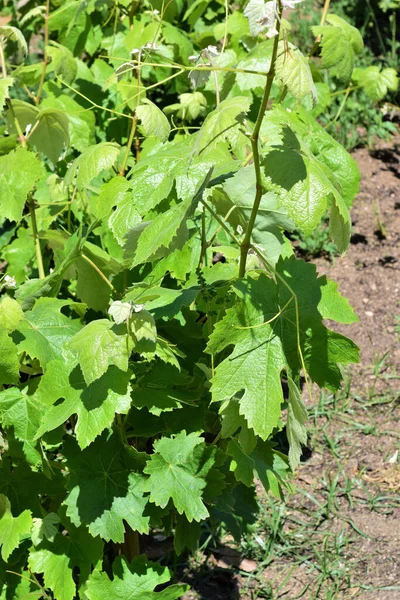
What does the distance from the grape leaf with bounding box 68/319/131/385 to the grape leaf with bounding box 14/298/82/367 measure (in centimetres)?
31

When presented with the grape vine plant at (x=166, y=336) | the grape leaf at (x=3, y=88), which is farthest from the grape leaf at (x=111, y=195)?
the grape leaf at (x=3, y=88)

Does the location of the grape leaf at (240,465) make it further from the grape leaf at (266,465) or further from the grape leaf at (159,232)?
the grape leaf at (159,232)

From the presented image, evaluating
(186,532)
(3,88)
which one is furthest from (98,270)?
(186,532)

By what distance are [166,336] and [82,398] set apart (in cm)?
49

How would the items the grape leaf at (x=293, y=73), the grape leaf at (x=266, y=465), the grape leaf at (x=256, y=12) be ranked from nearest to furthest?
1. the grape leaf at (x=256, y=12)
2. the grape leaf at (x=293, y=73)
3. the grape leaf at (x=266, y=465)

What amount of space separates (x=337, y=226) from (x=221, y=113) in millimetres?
336

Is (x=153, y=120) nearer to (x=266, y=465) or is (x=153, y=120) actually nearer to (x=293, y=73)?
(x=293, y=73)

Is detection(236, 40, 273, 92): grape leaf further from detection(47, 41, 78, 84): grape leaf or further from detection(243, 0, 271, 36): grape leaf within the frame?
detection(243, 0, 271, 36): grape leaf

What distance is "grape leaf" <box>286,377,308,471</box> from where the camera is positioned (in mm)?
1774

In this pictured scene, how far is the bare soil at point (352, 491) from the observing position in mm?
2711

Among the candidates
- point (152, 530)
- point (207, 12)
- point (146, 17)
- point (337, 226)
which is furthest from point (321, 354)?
point (207, 12)

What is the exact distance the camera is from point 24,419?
2.10m

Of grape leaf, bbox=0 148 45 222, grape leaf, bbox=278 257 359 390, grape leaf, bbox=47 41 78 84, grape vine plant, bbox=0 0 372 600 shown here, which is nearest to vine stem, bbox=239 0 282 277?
grape vine plant, bbox=0 0 372 600

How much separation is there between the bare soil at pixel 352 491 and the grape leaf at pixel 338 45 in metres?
1.24
